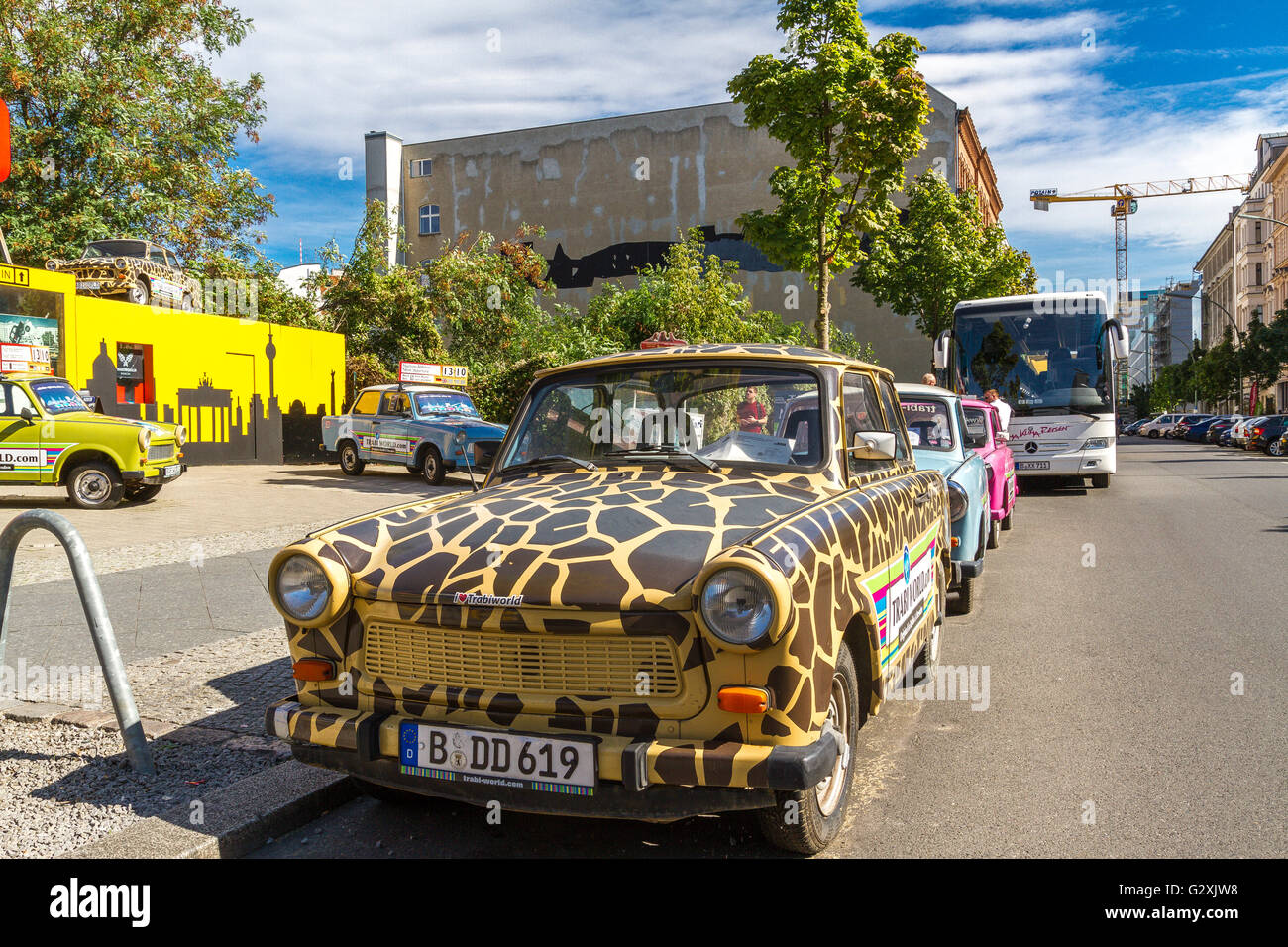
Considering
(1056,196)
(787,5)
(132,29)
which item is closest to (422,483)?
(787,5)

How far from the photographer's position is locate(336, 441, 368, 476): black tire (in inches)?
846

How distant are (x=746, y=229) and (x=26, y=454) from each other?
12.1 metres

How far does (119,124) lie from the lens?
28.6m

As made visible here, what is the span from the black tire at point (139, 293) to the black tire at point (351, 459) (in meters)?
5.46

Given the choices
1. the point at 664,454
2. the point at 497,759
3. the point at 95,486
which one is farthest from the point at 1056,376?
the point at 497,759

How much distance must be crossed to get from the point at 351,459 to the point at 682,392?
1843 centimetres

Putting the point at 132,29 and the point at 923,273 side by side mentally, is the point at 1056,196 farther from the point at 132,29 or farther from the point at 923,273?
the point at 132,29

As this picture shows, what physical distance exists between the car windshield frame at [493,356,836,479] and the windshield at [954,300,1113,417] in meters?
14.6

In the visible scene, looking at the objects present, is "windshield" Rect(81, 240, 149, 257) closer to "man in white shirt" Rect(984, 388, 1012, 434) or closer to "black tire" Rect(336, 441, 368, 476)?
"black tire" Rect(336, 441, 368, 476)

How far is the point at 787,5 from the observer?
649 inches

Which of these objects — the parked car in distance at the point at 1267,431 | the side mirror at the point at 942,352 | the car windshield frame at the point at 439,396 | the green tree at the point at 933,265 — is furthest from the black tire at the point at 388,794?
the parked car in distance at the point at 1267,431

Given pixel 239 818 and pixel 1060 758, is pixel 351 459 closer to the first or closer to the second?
pixel 239 818
